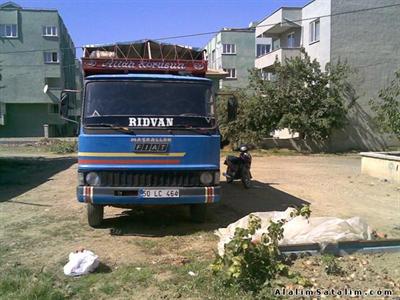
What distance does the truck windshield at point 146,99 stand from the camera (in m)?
7.83

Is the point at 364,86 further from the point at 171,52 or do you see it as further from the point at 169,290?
the point at 169,290

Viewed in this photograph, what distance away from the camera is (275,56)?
1331 inches

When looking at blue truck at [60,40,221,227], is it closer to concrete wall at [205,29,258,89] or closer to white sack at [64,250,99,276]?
white sack at [64,250,99,276]

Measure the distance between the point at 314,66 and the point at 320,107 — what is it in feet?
7.97

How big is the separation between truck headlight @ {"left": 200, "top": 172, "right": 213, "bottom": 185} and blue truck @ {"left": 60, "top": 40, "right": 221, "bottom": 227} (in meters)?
0.02

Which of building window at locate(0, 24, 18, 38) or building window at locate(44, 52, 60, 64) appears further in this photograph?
building window at locate(44, 52, 60, 64)

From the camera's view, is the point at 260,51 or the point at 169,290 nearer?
the point at 169,290

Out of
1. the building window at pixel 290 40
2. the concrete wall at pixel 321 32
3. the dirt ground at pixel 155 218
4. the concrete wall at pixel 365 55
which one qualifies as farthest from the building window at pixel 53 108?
the dirt ground at pixel 155 218

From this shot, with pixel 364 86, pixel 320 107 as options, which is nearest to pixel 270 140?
pixel 320 107

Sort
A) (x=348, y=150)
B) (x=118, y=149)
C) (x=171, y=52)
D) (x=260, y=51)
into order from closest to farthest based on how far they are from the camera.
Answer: (x=118, y=149)
(x=171, y=52)
(x=348, y=150)
(x=260, y=51)

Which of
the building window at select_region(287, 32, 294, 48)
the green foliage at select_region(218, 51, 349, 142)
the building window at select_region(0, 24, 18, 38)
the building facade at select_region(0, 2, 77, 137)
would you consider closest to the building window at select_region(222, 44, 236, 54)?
the building facade at select_region(0, 2, 77, 137)

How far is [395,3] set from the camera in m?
30.2

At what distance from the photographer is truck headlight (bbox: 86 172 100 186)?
24.7 ft

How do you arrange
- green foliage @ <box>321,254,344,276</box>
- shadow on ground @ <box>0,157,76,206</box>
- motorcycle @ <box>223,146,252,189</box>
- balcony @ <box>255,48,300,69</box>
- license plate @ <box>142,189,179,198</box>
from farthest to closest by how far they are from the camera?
balcony @ <box>255,48,300,69</box> < shadow on ground @ <box>0,157,76,206</box> < motorcycle @ <box>223,146,252,189</box> < license plate @ <box>142,189,179,198</box> < green foliage @ <box>321,254,344,276</box>
